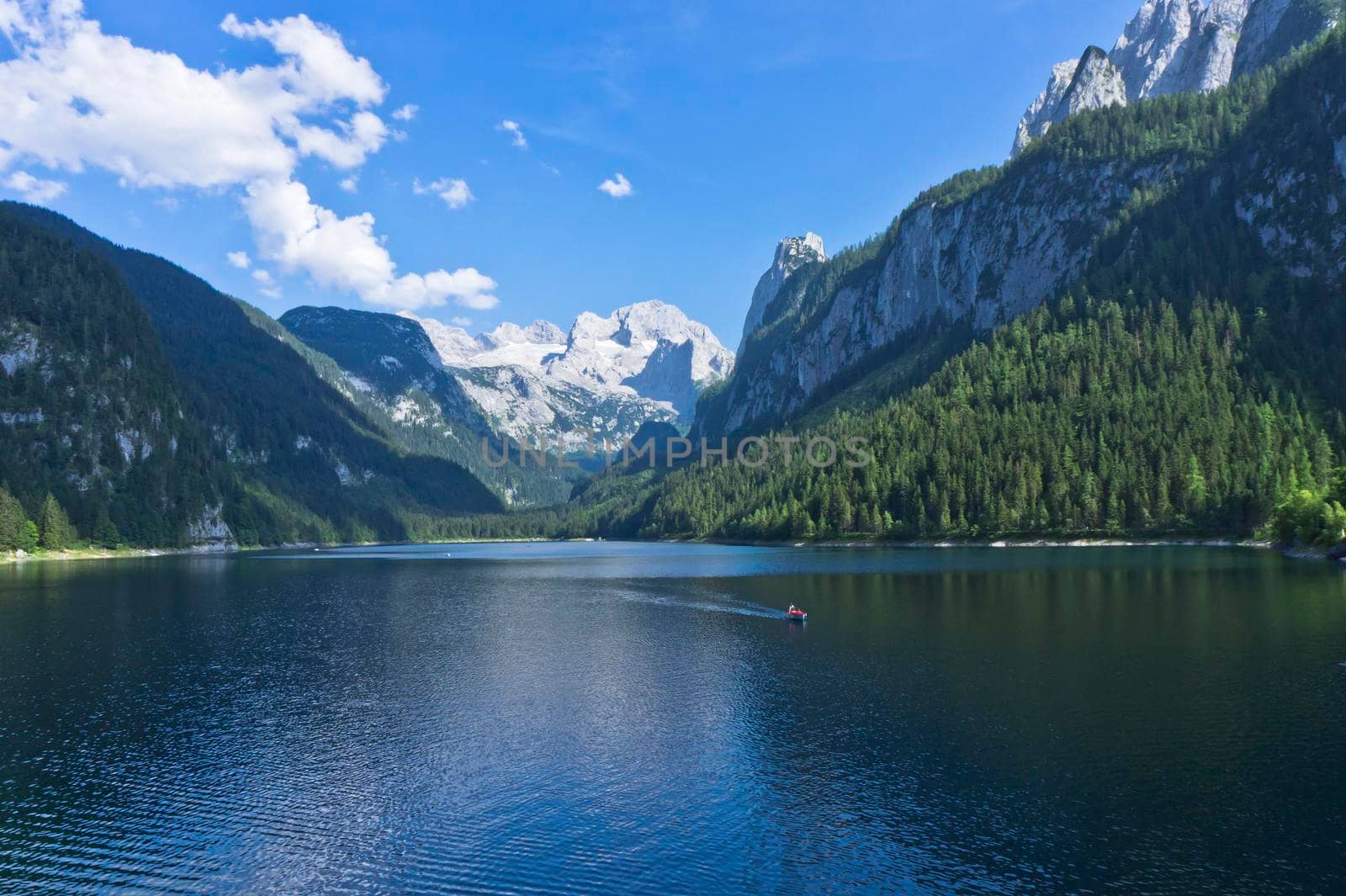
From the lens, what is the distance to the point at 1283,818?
34188mm

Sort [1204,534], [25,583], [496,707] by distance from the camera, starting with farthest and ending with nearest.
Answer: [1204,534]
[25,583]
[496,707]

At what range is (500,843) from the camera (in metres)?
34.4

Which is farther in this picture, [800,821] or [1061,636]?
[1061,636]

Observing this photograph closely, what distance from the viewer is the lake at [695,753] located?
31.9 meters

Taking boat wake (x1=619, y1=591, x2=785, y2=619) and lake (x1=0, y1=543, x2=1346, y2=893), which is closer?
lake (x1=0, y1=543, x2=1346, y2=893)

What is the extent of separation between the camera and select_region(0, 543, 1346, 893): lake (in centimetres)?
3194

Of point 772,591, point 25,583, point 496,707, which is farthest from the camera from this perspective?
point 25,583

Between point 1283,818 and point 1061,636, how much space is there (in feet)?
138

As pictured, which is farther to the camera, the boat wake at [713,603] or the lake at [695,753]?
the boat wake at [713,603]

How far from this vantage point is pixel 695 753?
4612cm

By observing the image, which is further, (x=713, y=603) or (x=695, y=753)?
(x=713, y=603)

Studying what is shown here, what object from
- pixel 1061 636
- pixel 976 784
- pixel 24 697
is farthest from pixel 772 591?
pixel 24 697

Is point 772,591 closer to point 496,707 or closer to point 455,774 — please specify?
point 496,707

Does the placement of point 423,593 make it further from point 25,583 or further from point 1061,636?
point 1061,636
